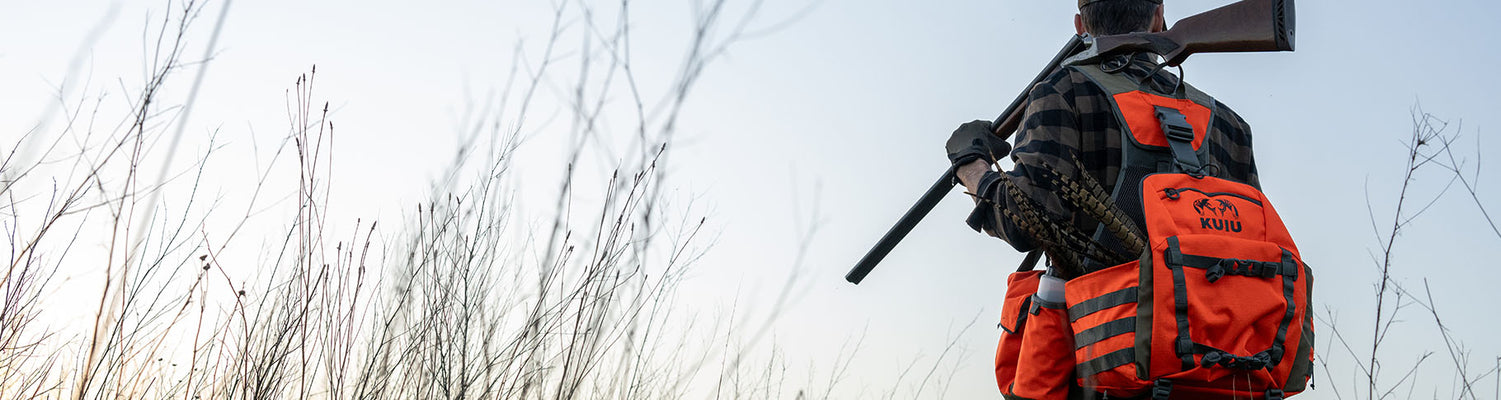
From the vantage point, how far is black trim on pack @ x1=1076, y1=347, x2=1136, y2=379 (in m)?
1.44

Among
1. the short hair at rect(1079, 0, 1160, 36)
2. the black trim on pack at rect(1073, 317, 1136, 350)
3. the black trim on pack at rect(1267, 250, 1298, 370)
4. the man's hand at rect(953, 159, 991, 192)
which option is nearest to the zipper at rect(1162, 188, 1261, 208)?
the black trim on pack at rect(1267, 250, 1298, 370)

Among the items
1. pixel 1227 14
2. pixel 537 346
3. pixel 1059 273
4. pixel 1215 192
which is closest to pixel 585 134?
pixel 537 346

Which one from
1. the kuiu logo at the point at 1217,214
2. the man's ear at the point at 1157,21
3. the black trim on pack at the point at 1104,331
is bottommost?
the black trim on pack at the point at 1104,331

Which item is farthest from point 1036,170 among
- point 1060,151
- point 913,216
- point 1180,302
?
point 913,216

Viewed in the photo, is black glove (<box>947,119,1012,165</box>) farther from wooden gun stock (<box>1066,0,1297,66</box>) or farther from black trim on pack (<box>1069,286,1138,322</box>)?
black trim on pack (<box>1069,286,1138,322</box>)

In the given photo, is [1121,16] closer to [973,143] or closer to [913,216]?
[973,143]

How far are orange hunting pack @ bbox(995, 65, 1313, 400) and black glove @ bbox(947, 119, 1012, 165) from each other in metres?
0.24

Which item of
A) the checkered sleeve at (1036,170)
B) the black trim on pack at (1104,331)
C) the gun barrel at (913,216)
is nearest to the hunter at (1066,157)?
the checkered sleeve at (1036,170)

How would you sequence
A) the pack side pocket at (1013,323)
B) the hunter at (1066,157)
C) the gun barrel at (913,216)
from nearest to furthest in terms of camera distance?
1. the hunter at (1066,157)
2. the pack side pocket at (1013,323)
3. the gun barrel at (913,216)

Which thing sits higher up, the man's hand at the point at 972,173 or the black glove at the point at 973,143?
the black glove at the point at 973,143

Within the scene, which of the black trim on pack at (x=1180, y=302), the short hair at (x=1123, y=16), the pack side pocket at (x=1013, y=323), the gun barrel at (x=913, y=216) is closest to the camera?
the black trim on pack at (x=1180, y=302)

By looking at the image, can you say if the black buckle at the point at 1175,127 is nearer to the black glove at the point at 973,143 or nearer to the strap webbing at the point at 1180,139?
the strap webbing at the point at 1180,139

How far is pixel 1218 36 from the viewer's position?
1733mm

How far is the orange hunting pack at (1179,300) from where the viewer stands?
1417 millimetres
